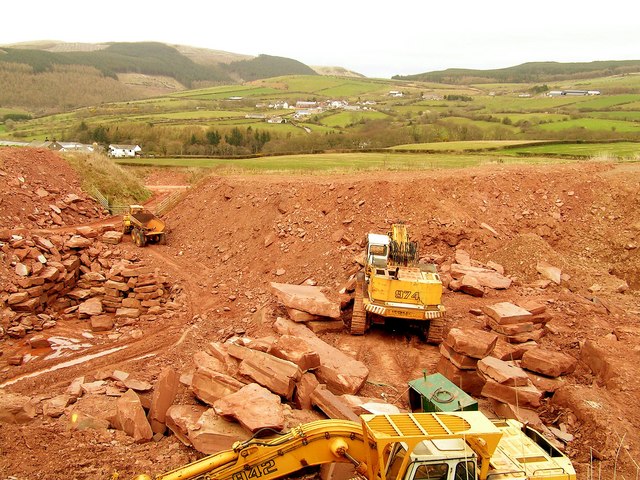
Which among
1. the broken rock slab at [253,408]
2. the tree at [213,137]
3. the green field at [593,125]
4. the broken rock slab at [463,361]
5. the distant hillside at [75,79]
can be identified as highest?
the distant hillside at [75,79]

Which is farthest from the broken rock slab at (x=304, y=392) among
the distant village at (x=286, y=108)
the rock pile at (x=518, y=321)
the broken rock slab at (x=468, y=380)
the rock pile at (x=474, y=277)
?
the distant village at (x=286, y=108)

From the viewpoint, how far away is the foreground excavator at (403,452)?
4859 mm

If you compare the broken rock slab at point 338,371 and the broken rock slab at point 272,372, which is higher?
the broken rock slab at point 272,372

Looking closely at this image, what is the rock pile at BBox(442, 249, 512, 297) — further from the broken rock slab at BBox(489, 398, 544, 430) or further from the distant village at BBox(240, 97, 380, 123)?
the distant village at BBox(240, 97, 380, 123)

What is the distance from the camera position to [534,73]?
152 m

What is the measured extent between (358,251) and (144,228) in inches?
410

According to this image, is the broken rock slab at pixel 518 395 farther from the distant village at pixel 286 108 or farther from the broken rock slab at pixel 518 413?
the distant village at pixel 286 108

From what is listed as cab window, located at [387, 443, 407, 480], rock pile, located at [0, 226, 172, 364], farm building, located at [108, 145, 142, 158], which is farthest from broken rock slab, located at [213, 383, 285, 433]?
farm building, located at [108, 145, 142, 158]

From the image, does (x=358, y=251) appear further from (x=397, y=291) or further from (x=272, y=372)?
(x=272, y=372)

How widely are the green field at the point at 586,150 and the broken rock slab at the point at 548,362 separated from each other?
18505mm

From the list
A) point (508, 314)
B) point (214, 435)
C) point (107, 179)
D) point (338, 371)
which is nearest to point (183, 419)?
point (214, 435)

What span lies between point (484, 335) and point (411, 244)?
3.96 m

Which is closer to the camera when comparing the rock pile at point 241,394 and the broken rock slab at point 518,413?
the rock pile at point 241,394

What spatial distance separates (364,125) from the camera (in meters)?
61.4
